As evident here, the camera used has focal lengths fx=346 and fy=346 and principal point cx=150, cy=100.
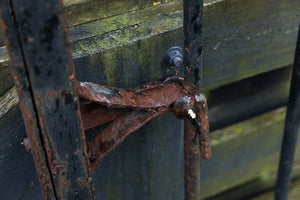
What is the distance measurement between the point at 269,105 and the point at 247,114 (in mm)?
155

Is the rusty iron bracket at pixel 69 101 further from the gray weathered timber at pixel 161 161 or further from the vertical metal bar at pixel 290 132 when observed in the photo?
the vertical metal bar at pixel 290 132

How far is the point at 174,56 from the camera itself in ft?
3.96

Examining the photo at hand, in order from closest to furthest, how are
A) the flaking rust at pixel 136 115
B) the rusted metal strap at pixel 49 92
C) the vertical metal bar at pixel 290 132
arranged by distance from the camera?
the rusted metal strap at pixel 49 92 < the flaking rust at pixel 136 115 < the vertical metal bar at pixel 290 132

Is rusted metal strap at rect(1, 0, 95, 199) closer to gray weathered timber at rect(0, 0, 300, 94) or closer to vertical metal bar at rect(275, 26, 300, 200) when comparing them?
gray weathered timber at rect(0, 0, 300, 94)

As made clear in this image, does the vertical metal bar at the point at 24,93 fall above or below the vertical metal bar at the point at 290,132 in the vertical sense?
above

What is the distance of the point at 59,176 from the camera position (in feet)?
2.87

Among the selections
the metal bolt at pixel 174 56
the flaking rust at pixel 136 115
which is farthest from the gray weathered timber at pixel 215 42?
the flaking rust at pixel 136 115

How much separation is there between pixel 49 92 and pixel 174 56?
568 mm

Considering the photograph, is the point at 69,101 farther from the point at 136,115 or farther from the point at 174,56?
the point at 174,56

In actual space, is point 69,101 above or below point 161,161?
above

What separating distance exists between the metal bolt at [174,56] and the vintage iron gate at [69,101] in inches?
0.5

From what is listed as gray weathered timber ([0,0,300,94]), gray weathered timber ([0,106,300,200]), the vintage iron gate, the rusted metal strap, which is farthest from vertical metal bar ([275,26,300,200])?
the rusted metal strap

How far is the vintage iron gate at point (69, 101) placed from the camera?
67 centimetres

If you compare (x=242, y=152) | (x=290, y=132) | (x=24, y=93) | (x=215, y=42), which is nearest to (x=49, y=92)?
(x=24, y=93)
